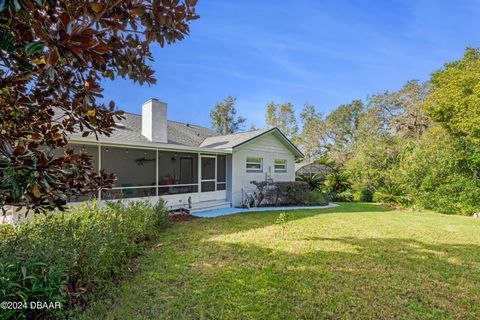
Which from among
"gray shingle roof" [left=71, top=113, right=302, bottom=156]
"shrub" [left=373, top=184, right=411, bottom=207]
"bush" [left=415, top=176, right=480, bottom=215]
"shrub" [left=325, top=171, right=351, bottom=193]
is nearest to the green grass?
"bush" [left=415, top=176, right=480, bottom=215]

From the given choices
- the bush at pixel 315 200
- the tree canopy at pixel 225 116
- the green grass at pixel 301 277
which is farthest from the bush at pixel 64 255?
the tree canopy at pixel 225 116

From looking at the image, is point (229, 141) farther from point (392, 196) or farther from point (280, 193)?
point (392, 196)

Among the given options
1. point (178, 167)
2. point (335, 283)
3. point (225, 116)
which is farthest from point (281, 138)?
point (225, 116)

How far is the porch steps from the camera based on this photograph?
38.6 feet

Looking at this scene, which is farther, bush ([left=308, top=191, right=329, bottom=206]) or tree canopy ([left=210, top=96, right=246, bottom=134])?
tree canopy ([left=210, top=96, right=246, bottom=134])

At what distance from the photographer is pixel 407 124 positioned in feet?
74.9

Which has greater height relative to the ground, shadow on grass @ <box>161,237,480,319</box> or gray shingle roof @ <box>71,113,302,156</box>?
gray shingle roof @ <box>71,113,302,156</box>

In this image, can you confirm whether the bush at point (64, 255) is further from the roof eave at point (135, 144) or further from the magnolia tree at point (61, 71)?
the roof eave at point (135, 144)

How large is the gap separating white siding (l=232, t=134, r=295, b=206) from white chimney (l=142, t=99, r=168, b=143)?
3.91 m

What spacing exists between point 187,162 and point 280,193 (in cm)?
576

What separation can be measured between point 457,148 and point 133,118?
17.6 meters

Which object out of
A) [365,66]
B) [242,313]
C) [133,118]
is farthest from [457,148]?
[133,118]

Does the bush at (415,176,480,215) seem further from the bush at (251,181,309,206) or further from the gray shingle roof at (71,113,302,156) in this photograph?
the gray shingle roof at (71,113,302,156)

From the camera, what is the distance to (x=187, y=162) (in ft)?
48.7
